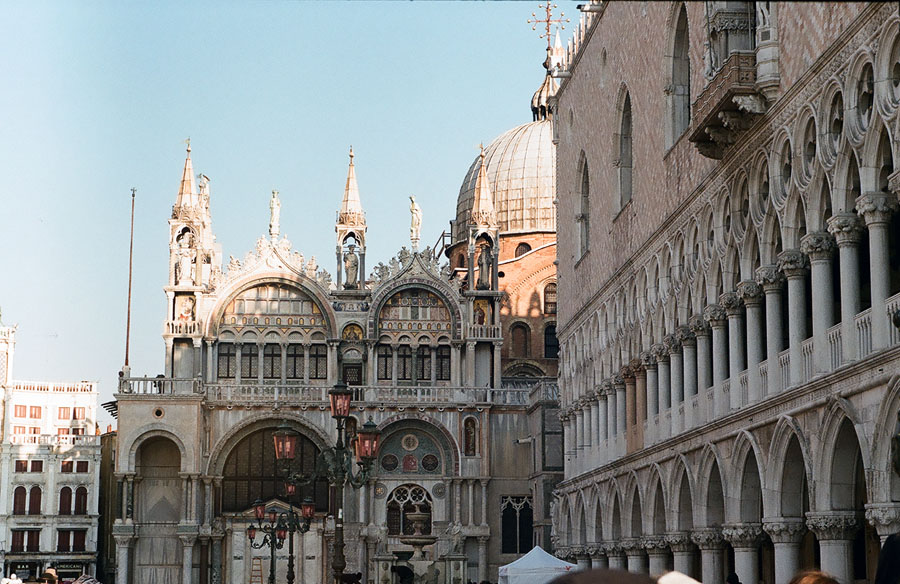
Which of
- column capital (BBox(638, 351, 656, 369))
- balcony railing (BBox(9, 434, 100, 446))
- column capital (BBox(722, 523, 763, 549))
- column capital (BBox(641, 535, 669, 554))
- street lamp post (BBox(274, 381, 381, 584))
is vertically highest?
balcony railing (BBox(9, 434, 100, 446))

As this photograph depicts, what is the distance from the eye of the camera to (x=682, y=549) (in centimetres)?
2572

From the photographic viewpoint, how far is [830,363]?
1775cm

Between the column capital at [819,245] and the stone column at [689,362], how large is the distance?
22.8 feet

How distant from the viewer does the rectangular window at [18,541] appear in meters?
62.1

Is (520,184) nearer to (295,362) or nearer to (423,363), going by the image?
(423,363)

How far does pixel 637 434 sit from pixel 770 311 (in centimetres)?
959

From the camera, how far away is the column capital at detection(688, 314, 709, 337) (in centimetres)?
2409

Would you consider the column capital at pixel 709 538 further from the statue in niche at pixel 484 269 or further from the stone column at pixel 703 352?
the statue in niche at pixel 484 269

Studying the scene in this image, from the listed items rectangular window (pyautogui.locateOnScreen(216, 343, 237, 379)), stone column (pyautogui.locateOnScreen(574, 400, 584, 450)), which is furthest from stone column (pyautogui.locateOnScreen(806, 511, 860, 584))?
rectangular window (pyautogui.locateOnScreen(216, 343, 237, 379))

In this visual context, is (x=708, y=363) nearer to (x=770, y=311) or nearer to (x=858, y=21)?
(x=770, y=311)

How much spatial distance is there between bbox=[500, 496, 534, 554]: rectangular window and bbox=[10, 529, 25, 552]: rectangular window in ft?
81.5

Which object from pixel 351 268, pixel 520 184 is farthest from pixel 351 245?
pixel 520 184

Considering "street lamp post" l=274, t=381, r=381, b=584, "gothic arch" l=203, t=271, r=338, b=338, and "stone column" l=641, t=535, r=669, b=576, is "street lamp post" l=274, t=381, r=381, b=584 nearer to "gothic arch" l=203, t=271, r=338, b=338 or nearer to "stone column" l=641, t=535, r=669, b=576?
"stone column" l=641, t=535, r=669, b=576

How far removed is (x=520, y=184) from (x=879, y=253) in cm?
4381
